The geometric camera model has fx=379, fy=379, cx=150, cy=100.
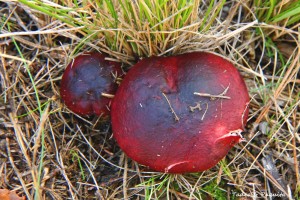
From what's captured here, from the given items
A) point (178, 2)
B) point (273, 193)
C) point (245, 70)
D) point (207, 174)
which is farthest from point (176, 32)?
point (273, 193)

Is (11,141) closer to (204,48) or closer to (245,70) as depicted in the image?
(204,48)

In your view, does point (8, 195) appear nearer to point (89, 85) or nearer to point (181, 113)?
point (89, 85)

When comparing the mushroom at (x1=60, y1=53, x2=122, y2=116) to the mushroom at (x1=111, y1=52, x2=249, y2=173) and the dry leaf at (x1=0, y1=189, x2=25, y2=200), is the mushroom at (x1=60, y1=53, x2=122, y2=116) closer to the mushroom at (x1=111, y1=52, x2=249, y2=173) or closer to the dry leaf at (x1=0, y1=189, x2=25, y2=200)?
the mushroom at (x1=111, y1=52, x2=249, y2=173)

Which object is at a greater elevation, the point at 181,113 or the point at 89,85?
the point at 89,85

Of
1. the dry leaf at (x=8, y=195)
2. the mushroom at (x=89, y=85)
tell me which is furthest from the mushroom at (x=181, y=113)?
the dry leaf at (x=8, y=195)

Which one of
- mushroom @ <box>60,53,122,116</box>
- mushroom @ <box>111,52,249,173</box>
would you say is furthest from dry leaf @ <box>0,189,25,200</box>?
mushroom @ <box>111,52,249,173</box>

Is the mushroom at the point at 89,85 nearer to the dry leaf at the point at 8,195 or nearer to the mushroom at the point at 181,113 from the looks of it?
the mushroom at the point at 181,113

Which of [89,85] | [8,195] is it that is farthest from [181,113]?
[8,195]
